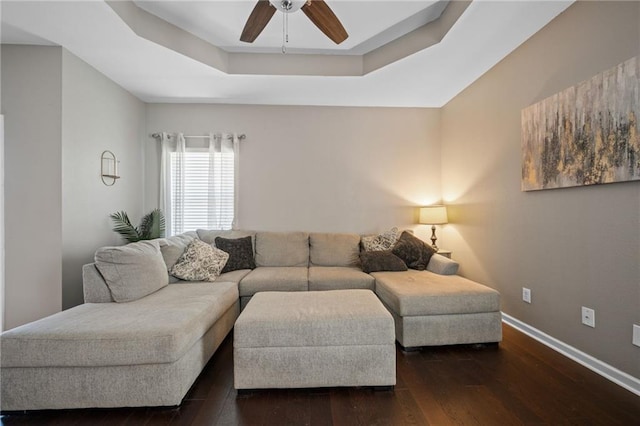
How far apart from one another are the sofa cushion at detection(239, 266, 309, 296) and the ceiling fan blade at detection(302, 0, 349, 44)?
2.26 meters

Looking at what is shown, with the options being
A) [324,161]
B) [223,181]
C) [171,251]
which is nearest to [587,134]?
[324,161]

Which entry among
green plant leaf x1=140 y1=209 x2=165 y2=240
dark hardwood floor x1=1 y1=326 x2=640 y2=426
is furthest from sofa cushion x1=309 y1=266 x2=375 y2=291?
green plant leaf x1=140 y1=209 x2=165 y2=240

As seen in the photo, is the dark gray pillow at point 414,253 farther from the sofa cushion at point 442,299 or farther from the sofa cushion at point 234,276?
the sofa cushion at point 234,276

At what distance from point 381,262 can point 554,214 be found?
161cm

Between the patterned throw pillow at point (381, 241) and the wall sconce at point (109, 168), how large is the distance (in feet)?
10.0

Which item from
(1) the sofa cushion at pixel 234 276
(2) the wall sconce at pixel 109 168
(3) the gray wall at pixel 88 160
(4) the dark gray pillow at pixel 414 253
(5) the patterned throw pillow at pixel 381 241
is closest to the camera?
(3) the gray wall at pixel 88 160

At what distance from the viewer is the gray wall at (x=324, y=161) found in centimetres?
399

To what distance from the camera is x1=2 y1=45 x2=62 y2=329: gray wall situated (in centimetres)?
252

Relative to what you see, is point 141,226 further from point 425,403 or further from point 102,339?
point 425,403

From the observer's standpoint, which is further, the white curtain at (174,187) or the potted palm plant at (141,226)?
the white curtain at (174,187)

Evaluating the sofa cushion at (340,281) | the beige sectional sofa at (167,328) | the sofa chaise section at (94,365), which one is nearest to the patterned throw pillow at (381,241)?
the beige sectional sofa at (167,328)

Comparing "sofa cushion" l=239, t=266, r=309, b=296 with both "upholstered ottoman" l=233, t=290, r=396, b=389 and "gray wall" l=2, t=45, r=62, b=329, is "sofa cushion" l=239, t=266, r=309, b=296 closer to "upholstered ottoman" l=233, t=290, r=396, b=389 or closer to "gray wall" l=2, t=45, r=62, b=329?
"upholstered ottoman" l=233, t=290, r=396, b=389

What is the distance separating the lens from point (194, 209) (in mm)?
3967

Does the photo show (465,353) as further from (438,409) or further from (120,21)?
(120,21)
